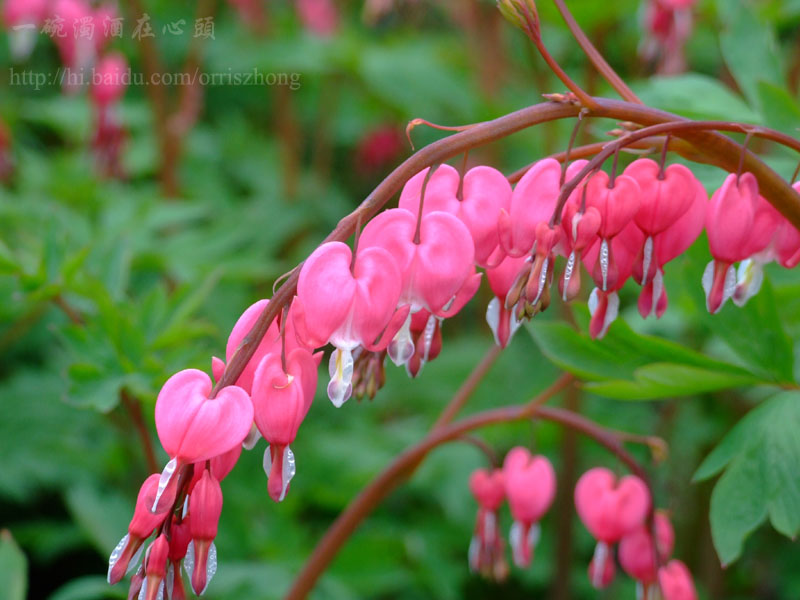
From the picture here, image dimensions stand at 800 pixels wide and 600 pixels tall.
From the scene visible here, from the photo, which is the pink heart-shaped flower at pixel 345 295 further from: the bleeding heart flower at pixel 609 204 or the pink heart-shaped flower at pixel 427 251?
the bleeding heart flower at pixel 609 204

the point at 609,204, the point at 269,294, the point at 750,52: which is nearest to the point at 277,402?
the point at 609,204

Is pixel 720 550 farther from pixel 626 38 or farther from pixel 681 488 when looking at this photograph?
pixel 626 38

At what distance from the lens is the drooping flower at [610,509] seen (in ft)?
3.68

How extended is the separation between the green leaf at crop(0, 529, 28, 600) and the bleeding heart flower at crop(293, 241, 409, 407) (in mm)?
719

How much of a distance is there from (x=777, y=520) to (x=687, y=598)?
274 mm

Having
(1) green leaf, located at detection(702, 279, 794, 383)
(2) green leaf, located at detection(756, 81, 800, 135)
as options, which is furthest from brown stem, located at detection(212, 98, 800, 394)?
(2) green leaf, located at detection(756, 81, 800, 135)

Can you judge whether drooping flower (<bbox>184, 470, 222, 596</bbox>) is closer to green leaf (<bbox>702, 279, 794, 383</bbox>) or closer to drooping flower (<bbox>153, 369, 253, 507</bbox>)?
drooping flower (<bbox>153, 369, 253, 507</bbox>)

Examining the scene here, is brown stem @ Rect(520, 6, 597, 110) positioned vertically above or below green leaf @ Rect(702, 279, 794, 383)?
above

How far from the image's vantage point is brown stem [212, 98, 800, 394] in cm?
68

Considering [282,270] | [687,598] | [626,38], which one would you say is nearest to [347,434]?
[282,270]

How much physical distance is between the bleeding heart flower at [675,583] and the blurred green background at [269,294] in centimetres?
31

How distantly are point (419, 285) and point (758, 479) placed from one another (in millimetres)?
475

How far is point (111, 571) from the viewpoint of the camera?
2.08 feet

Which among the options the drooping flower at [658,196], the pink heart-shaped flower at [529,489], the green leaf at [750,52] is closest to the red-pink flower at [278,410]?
the drooping flower at [658,196]
